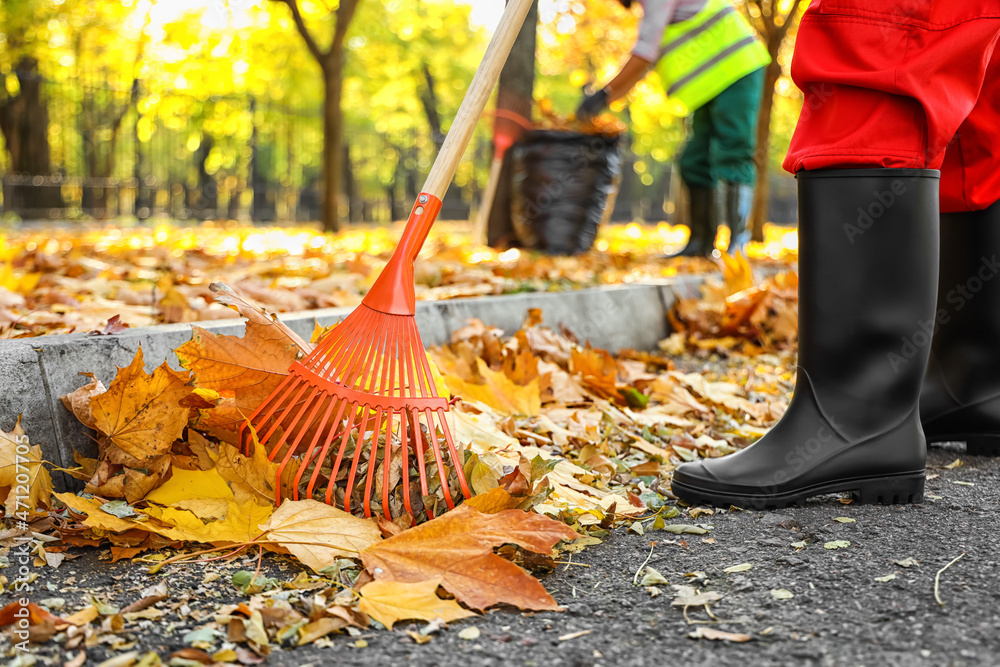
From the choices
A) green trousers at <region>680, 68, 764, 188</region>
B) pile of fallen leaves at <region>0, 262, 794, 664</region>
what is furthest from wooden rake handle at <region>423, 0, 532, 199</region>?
green trousers at <region>680, 68, 764, 188</region>

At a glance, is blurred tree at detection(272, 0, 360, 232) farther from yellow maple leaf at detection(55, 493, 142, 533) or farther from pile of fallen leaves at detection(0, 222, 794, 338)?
yellow maple leaf at detection(55, 493, 142, 533)

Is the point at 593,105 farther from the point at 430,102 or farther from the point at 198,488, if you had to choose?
the point at 430,102

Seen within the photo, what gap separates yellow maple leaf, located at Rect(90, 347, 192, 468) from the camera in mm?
1360

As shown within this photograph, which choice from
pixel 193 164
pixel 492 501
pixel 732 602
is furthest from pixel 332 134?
pixel 193 164

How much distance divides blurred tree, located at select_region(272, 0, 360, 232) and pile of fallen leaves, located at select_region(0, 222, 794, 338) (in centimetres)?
237

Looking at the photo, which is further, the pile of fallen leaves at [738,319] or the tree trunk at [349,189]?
the tree trunk at [349,189]

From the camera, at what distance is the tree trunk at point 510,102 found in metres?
5.59

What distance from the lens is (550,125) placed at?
5.26 meters

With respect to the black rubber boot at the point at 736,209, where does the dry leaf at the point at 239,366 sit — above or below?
below

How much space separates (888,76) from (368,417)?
3.48 feet

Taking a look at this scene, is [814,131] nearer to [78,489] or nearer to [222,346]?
[222,346]

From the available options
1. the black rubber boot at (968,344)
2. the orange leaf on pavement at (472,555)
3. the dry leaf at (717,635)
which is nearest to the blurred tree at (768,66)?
the black rubber boot at (968,344)

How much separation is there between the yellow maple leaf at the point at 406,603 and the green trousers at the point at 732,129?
3965mm

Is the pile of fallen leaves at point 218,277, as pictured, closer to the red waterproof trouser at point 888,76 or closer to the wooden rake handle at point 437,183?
the wooden rake handle at point 437,183
